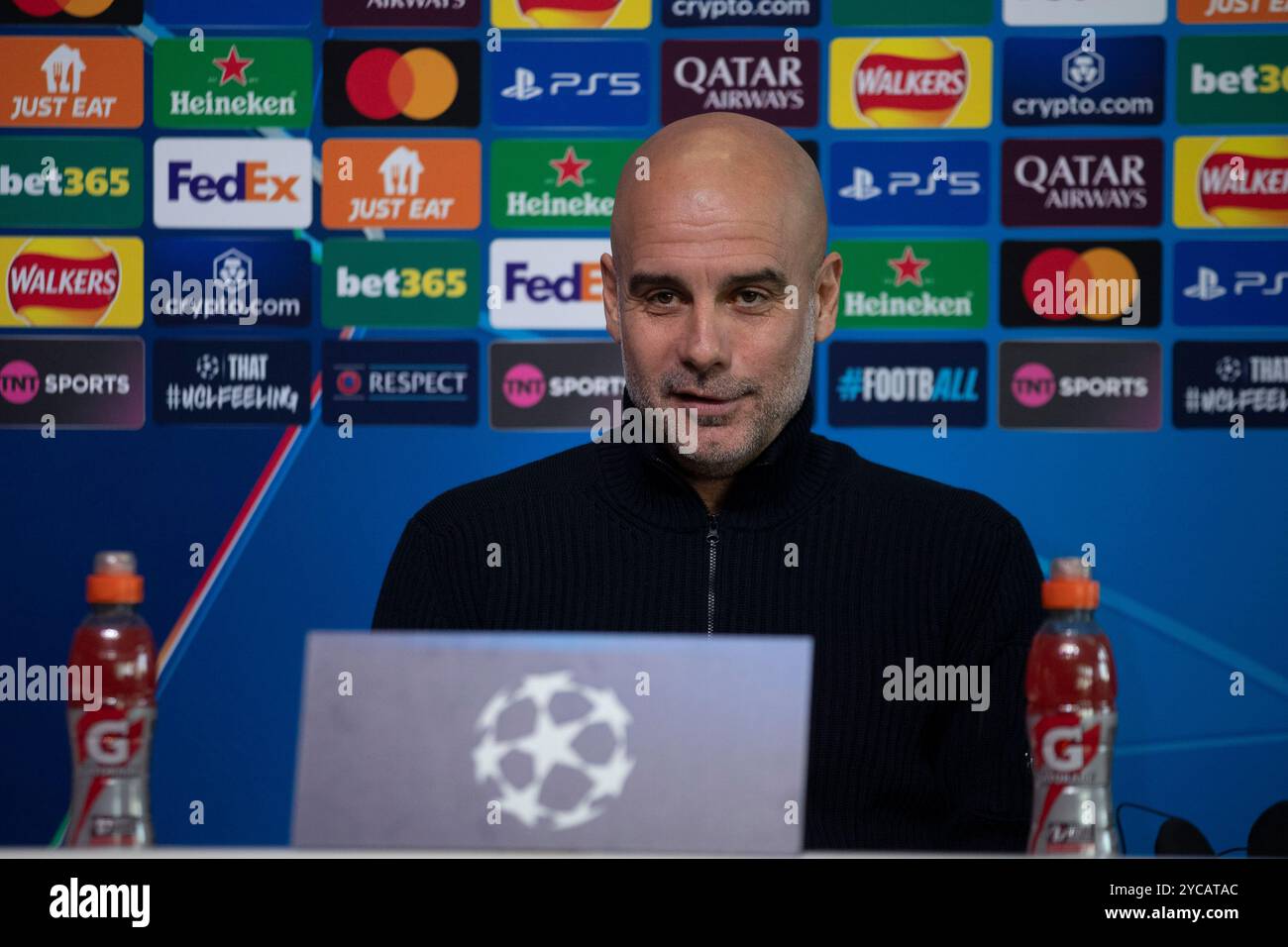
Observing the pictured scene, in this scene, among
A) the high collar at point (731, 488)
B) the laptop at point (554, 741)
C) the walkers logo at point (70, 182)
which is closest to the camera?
the laptop at point (554, 741)

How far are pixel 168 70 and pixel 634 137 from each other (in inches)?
32.4

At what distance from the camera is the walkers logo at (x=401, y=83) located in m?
2.42

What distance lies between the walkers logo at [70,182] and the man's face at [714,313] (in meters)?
1.29

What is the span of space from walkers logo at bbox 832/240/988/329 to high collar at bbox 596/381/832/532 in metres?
0.81

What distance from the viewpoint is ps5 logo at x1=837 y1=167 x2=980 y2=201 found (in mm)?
2389

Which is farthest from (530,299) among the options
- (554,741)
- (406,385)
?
(554,741)

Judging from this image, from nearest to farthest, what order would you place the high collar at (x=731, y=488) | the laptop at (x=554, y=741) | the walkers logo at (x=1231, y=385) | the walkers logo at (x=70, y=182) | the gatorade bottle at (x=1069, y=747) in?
1. the laptop at (x=554, y=741)
2. the gatorade bottle at (x=1069, y=747)
3. the high collar at (x=731, y=488)
4. the walkers logo at (x=1231, y=385)
5. the walkers logo at (x=70, y=182)

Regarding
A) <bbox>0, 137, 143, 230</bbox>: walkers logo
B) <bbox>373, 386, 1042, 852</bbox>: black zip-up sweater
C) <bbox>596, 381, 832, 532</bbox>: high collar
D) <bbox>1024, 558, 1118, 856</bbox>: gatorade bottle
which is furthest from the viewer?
<bbox>0, 137, 143, 230</bbox>: walkers logo

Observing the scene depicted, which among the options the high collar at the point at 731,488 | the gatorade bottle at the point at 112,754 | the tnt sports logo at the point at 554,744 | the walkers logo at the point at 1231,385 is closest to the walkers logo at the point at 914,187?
the walkers logo at the point at 1231,385

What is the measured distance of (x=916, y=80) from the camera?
2.40m

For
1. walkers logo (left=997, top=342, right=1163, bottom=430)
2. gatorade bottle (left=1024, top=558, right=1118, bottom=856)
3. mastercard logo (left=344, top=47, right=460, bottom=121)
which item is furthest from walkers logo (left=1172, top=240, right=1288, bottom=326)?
gatorade bottle (left=1024, top=558, right=1118, bottom=856)

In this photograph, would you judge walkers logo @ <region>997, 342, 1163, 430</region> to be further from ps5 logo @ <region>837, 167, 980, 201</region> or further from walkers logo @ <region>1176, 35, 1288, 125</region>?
walkers logo @ <region>1176, 35, 1288, 125</region>

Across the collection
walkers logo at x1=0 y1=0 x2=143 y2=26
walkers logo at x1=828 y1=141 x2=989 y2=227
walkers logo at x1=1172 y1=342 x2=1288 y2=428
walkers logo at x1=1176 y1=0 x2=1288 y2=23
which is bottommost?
walkers logo at x1=1172 y1=342 x2=1288 y2=428

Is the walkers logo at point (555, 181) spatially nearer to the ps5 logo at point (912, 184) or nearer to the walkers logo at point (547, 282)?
the walkers logo at point (547, 282)
